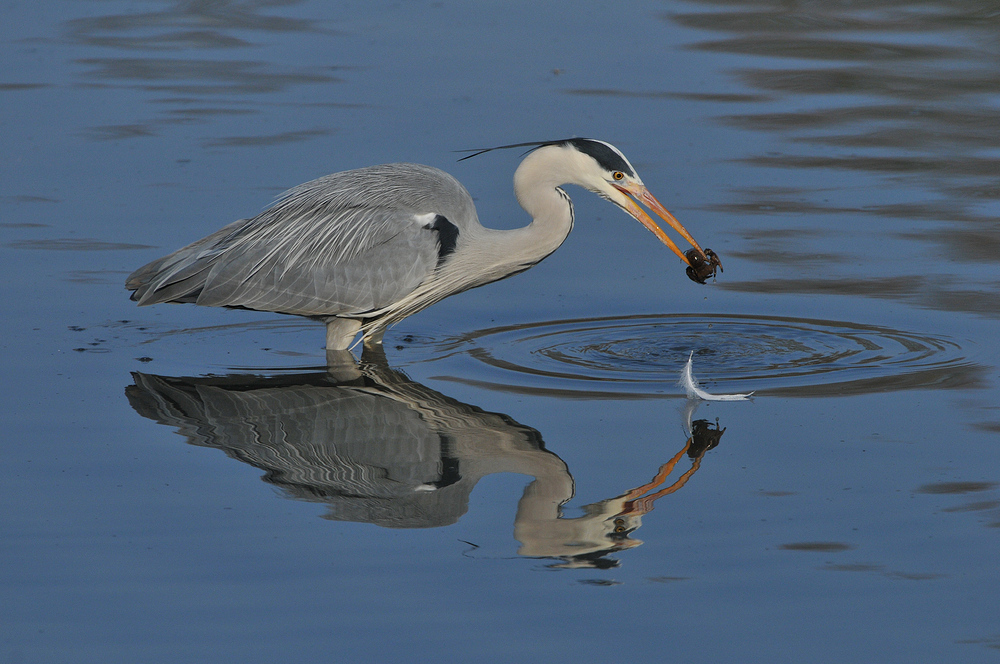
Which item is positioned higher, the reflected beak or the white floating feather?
the reflected beak

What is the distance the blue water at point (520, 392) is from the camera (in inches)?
173

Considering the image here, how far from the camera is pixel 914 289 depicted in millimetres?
8062

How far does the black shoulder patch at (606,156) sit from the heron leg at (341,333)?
158 cm

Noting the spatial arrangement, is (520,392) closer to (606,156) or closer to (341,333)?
(341,333)

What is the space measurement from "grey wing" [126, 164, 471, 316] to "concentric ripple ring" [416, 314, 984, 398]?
1.72 feet

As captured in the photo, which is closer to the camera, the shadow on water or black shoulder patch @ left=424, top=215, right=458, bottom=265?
black shoulder patch @ left=424, top=215, right=458, bottom=265

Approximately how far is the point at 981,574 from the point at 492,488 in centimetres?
188

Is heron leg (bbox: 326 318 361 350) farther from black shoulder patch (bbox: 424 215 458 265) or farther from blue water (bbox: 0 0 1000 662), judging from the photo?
black shoulder patch (bbox: 424 215 458 265)

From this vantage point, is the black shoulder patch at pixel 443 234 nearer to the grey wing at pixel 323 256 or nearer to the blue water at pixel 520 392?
the grey wing at pixel 323 256

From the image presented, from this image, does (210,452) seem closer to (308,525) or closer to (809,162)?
(308,525)

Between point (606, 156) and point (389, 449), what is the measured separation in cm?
233

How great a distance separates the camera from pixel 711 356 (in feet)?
23.1

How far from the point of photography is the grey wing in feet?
24.4

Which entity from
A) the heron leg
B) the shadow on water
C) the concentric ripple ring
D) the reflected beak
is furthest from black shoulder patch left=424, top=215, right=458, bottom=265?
the shadow on water
